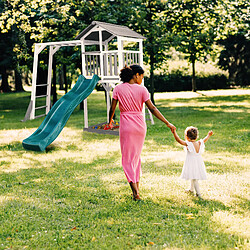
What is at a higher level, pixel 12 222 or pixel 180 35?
pixel 180 35

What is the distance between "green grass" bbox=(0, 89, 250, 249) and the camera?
4.12 m

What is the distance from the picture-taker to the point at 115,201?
537 cm

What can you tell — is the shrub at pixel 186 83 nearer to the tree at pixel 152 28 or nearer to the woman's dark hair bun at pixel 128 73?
the tree at pixel 152 28

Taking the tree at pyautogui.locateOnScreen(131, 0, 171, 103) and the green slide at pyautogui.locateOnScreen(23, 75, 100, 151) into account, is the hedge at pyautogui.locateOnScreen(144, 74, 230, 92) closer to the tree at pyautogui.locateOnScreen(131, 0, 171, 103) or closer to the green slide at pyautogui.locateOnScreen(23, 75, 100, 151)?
the tree at pyautogui.locateOnScreen(131, 0, 171, 103)

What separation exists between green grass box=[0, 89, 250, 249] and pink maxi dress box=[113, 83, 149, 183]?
57cm

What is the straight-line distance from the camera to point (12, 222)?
4719mm

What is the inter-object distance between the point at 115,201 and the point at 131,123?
119 centimetres

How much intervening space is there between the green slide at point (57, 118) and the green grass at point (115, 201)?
12.0 inches

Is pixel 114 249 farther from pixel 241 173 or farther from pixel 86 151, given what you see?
pixel 86 151

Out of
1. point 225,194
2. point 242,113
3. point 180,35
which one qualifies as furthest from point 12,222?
point 180,35

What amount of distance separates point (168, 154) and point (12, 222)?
4.54 m

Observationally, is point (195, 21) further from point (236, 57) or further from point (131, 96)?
point (131, 96)

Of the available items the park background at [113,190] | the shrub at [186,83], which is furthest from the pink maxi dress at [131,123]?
the shrub at [186,83]

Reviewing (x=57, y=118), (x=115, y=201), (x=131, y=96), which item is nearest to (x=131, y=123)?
(x=131, y=96)
